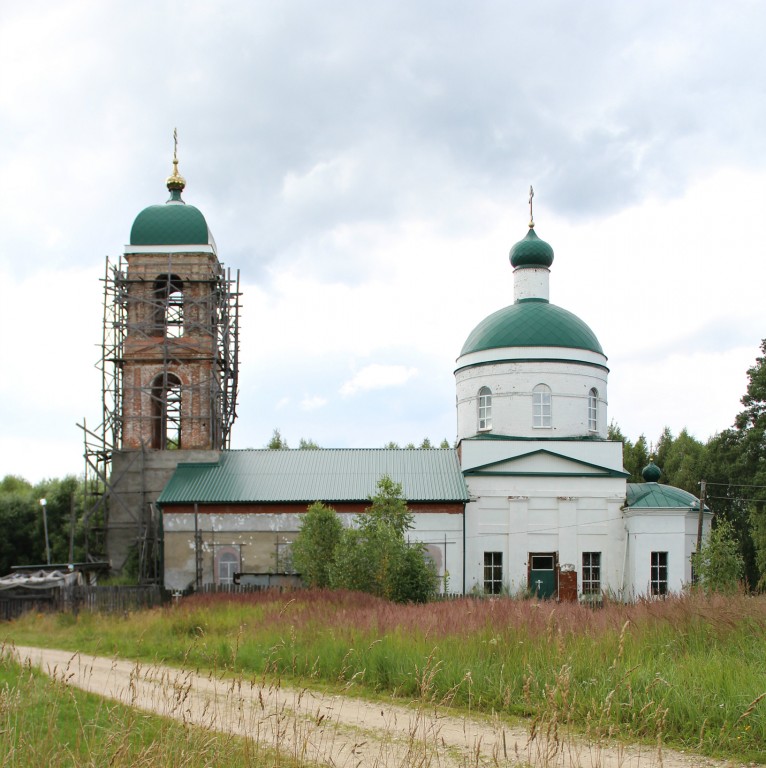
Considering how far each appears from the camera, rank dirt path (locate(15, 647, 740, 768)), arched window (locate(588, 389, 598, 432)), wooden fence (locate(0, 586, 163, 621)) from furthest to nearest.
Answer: arched window (locate(588, 389, 598, 432))
wooden fence (locate(0, 586, 163, 621))
dirt path (locate(15, 647, 740, 768))

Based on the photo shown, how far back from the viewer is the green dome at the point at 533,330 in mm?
32031

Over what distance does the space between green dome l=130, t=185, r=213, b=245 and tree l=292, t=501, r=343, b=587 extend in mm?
12014

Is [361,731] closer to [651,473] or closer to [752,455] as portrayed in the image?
[651,473]

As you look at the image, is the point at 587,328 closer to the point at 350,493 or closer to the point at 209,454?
the point at 350,493

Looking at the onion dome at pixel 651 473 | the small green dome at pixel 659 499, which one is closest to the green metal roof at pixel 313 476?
the small green dome at pixel 659 499

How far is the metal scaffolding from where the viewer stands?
3228 cm

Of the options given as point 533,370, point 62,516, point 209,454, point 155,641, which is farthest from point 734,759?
point 62,516

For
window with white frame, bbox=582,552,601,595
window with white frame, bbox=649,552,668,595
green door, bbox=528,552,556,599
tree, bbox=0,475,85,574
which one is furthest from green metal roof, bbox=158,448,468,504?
tree, bbox=0,475,85,574

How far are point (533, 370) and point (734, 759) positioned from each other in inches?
966

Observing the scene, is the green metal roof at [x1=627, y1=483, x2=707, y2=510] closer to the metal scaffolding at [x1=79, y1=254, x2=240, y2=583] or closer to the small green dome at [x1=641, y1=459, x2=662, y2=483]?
the small green dome at [x1=641, y1=459, x2=662, y2=483]

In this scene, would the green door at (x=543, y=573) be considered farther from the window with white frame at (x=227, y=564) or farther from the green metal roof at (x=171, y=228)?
the green metal roof at (x=171, y=228)

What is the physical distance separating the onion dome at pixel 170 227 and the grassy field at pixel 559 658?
20.0 meters

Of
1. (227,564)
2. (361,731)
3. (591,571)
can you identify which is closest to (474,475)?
(591,571)

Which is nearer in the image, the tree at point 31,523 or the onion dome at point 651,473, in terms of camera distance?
the onion dome at point 651,473
